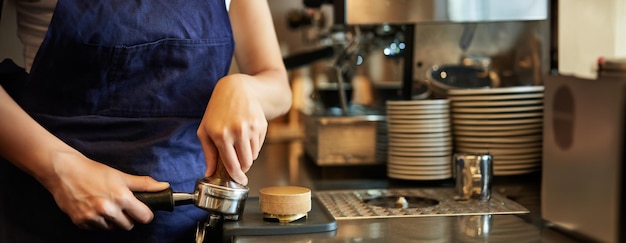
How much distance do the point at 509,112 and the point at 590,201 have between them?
0.56 meters

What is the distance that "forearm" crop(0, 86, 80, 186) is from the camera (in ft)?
3.16

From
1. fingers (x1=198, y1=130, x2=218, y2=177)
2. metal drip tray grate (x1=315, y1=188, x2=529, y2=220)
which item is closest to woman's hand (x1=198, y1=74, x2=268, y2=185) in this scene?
fingers (x1=198, y1=130, x2=218, y2=177)

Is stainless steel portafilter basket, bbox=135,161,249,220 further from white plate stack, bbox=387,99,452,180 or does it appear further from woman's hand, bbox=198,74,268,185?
white plate stack, bbox=387,99,452,180

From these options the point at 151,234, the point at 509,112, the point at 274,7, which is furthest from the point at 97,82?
the point at 274,7

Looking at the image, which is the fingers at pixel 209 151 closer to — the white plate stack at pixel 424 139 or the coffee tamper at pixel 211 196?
the coffee tamper at pixel 211 196

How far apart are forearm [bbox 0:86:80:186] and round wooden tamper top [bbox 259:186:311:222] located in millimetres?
263

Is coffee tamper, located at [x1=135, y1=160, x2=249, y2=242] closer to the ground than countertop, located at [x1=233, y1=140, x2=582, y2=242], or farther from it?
farther from it

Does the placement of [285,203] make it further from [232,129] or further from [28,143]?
[28,143]

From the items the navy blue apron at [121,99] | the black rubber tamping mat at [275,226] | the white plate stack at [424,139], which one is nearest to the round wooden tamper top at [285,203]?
the black rubber tamping mat at [275,226]

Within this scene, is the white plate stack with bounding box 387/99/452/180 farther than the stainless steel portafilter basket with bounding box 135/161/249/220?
Yes

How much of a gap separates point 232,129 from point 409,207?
428 millimetres

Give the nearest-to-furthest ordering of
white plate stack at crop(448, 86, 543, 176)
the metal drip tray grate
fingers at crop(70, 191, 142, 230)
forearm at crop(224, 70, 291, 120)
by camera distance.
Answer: fingers at crop(70, 191, 142, 230) < forearm at crop(224, 70, 291, 120) < the metal drip tray grate < white plate stack at crop(448, 86, 543, 176)

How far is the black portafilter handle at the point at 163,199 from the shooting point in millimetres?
979

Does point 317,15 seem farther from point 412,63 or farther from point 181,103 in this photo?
point 181,103
